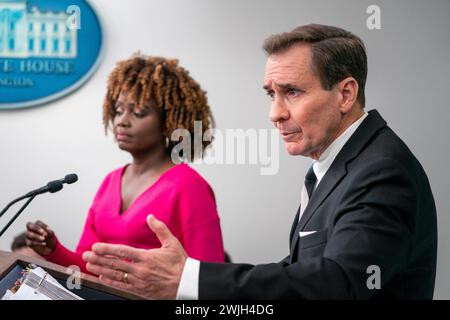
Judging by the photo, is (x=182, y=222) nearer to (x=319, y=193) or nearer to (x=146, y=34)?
(x=319, y=193)

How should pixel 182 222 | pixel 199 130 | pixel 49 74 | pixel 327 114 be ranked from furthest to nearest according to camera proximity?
pixel 49 74 < pixel 199 130 < pixel 182 222 < pixel 327 114

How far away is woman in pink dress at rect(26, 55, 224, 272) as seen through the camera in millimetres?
1609

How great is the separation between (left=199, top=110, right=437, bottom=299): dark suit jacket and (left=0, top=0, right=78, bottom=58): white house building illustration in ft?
6.86

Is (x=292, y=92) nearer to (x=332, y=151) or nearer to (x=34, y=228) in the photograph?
(x=332, y=151)

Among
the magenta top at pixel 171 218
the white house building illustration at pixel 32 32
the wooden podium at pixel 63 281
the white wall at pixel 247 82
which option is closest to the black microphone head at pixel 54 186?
the wooden podium at pixel 63 281

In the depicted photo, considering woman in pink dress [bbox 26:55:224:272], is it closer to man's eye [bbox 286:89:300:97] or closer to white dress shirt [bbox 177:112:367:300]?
white dress shirt [bbox 177:112:367:300]

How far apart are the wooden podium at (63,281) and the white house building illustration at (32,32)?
1.99m

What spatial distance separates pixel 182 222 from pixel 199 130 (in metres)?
0.44

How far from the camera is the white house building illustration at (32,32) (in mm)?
2756

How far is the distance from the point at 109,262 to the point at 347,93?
0.61m

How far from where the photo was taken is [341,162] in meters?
1.04

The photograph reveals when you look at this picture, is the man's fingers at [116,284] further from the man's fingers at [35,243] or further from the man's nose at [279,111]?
the man's fingers at [35,243]
